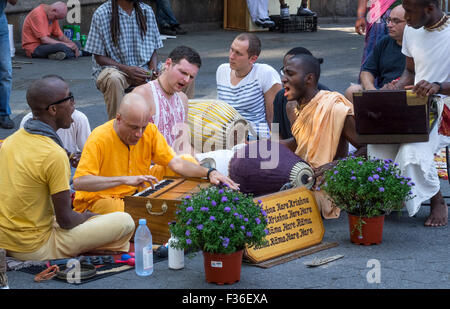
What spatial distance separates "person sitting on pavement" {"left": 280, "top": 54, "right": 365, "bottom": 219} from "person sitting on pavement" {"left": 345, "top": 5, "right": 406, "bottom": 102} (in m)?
0.92

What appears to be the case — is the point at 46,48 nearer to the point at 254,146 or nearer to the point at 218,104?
the point at 218,104

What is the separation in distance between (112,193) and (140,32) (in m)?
2.52

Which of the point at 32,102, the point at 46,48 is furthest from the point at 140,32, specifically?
the point at 46,48

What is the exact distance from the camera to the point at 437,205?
5797 mm

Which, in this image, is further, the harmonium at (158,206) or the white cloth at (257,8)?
the white cloth at (257,8)

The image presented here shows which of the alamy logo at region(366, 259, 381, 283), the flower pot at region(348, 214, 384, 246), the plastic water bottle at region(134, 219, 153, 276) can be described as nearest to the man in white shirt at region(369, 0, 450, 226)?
the flower pot at region(348, 214, 384, 246)

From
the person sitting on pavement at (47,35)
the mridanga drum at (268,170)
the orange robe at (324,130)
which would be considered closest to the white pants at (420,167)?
the orange robe at (324,130)

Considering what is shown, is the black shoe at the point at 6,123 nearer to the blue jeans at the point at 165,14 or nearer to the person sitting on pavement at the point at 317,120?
the person sitting on pavement at the point at 317,120

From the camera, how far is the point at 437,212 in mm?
5762

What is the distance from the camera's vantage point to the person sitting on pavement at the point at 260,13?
53.1 ft

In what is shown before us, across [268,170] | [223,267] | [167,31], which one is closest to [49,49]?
[167,31]

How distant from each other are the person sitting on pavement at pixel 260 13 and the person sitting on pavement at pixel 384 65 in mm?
9323

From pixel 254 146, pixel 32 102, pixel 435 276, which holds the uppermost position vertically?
pixel 32 102

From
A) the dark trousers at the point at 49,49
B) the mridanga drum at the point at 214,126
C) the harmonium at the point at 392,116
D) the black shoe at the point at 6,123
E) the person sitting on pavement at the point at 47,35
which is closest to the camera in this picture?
the harmonium at the point at 392,116
